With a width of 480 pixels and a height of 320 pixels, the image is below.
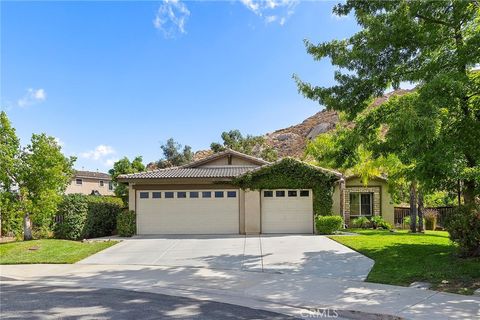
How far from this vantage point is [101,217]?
19141mm

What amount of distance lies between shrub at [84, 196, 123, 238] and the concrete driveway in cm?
287

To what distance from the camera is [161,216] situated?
62.0 ft

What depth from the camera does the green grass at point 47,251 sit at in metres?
12.2

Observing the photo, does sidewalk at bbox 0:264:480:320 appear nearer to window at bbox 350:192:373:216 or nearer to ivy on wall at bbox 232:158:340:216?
ivy on wall at bbox 232:158:340:216

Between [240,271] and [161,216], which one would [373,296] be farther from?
[161,216]

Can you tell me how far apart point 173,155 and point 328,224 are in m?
36.8

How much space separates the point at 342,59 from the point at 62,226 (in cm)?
1421

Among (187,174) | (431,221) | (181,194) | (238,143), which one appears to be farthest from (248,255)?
(238,143)

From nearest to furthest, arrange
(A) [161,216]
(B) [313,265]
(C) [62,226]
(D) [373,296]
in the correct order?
(D) [373,296]
(B) [313,265]
(C) [62,226]
(A) [161,216]

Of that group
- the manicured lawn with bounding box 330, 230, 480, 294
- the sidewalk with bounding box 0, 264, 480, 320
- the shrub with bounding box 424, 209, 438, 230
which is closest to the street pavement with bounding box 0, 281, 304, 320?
the sidewalk with bounding box 0, 264, 480, 320

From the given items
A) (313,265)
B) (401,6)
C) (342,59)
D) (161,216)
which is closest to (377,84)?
(342,59)

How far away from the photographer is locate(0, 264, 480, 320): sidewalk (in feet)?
21.6

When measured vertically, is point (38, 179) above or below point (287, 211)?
above

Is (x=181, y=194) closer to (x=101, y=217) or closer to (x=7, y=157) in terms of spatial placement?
(x=101, y=217)
